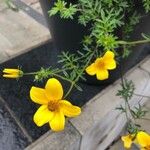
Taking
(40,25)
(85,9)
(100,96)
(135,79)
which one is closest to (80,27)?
(85,9)

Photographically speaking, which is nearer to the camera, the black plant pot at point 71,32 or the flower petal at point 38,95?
the flower petal at point 38,95

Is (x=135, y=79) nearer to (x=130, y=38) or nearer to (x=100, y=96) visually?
(x=100, y=96)

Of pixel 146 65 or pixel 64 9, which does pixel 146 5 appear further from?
pixel 146 65

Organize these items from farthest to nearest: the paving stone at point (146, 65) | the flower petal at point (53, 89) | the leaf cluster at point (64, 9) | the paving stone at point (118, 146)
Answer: the paving stone at point (118, 146), the paving stone at point (146, 65), the leaf cluster at point (64, 9), the flower petal at point (53, 89)

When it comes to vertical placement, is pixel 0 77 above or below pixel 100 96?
above

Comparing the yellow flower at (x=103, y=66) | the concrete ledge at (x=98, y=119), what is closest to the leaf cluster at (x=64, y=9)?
the yellow flower at (x=103, y=66)

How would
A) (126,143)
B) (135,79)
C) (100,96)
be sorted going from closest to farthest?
(126,143) → (100,96) → (135,79)

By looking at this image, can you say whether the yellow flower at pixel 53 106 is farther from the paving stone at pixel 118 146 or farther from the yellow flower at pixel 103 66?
the paving stone at pixel 118 146
